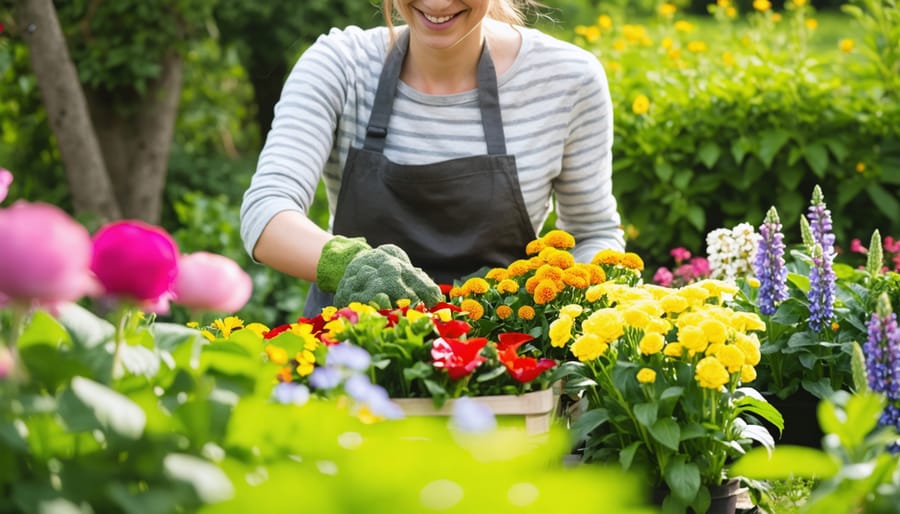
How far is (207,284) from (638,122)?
310 centimetres

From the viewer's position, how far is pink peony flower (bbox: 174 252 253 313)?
91 centimetres

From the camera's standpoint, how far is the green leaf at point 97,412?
86cm

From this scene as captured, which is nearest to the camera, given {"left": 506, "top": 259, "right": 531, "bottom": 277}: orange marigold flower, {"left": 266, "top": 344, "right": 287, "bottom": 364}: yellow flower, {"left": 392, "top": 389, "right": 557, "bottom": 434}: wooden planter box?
{"left": 266, "top": 344, "right": 287, "bottom": 364}: yellow flower

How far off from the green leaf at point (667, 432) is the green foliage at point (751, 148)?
2365 mm

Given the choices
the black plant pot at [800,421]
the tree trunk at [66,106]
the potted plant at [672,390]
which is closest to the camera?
the potted plant at [672,390]

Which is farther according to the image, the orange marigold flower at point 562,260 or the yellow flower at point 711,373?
the orange marigold flower at point 562,260

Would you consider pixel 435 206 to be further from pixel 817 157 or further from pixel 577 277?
pixel 817 157

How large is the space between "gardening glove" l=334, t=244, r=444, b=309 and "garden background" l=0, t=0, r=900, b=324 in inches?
39.0

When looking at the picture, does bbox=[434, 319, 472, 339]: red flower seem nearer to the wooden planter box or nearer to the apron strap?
the wooden planter box

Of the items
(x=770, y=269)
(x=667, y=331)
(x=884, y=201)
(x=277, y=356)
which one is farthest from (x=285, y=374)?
(x=884, y=201)

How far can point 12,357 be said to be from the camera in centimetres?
85

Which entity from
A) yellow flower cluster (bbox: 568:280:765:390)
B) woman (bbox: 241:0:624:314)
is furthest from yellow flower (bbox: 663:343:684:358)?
woman (bbox: 241:0:624:314)

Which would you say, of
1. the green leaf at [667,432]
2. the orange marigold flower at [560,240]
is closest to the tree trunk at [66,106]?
the orange marigold flower at [560,240]

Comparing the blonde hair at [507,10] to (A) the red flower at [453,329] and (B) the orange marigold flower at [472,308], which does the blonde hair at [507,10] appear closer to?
(B) the orange marigold flower at [472,308]
